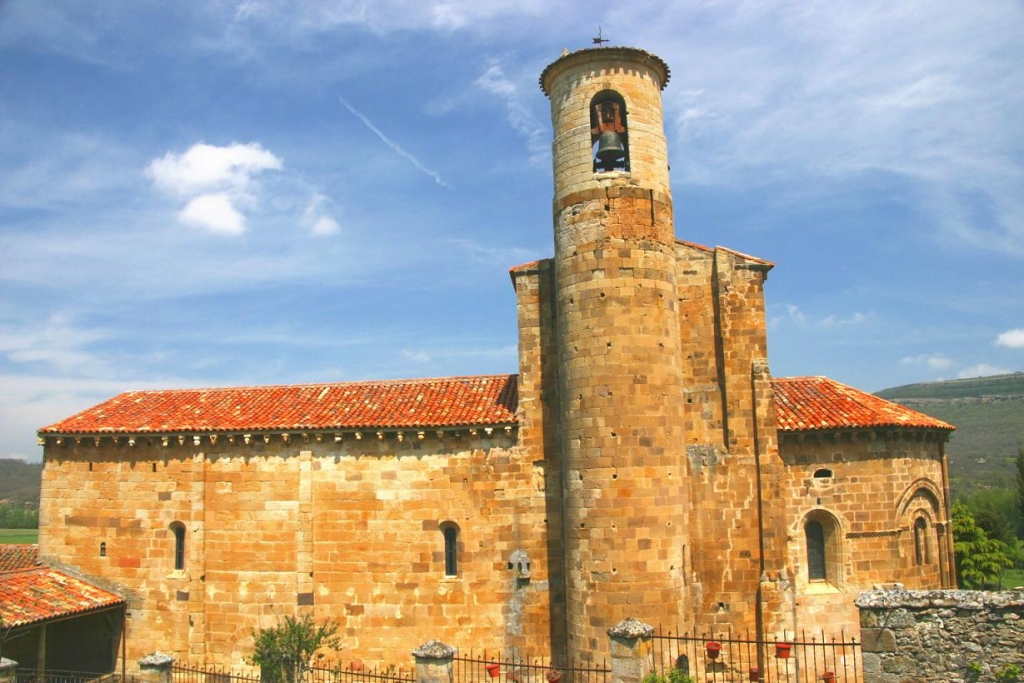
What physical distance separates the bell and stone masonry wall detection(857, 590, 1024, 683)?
11.4 meters

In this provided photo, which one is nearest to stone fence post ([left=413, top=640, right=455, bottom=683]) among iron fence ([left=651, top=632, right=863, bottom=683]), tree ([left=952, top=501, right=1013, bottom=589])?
iron fence ([left=651, top=632, right=863, bottom=683])

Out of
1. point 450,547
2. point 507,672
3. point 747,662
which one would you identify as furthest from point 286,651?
point 747,662

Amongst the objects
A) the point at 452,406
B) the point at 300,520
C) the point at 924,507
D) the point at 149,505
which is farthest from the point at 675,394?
the point at 149,505

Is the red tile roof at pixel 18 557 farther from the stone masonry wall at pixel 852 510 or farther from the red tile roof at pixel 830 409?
the red tile roof at pixel 830 409

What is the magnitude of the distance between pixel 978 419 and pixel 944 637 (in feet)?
428

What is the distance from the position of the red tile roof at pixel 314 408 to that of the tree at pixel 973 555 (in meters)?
24.9

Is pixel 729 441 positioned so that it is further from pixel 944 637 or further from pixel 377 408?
pixel 377 408

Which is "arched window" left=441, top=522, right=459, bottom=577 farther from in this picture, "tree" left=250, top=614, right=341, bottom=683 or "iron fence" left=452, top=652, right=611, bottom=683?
"tree" left=250, top=614, right=341, bottom=683

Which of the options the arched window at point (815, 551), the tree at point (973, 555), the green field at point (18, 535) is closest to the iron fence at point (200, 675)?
the arched window at point (815, 551)

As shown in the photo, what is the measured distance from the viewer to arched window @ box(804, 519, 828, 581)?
1844 cm

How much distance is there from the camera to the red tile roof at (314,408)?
19547 millimetres

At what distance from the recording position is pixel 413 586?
19016 millimetres

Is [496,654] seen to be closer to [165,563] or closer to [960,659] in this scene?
[165,563]

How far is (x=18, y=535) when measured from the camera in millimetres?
79938
